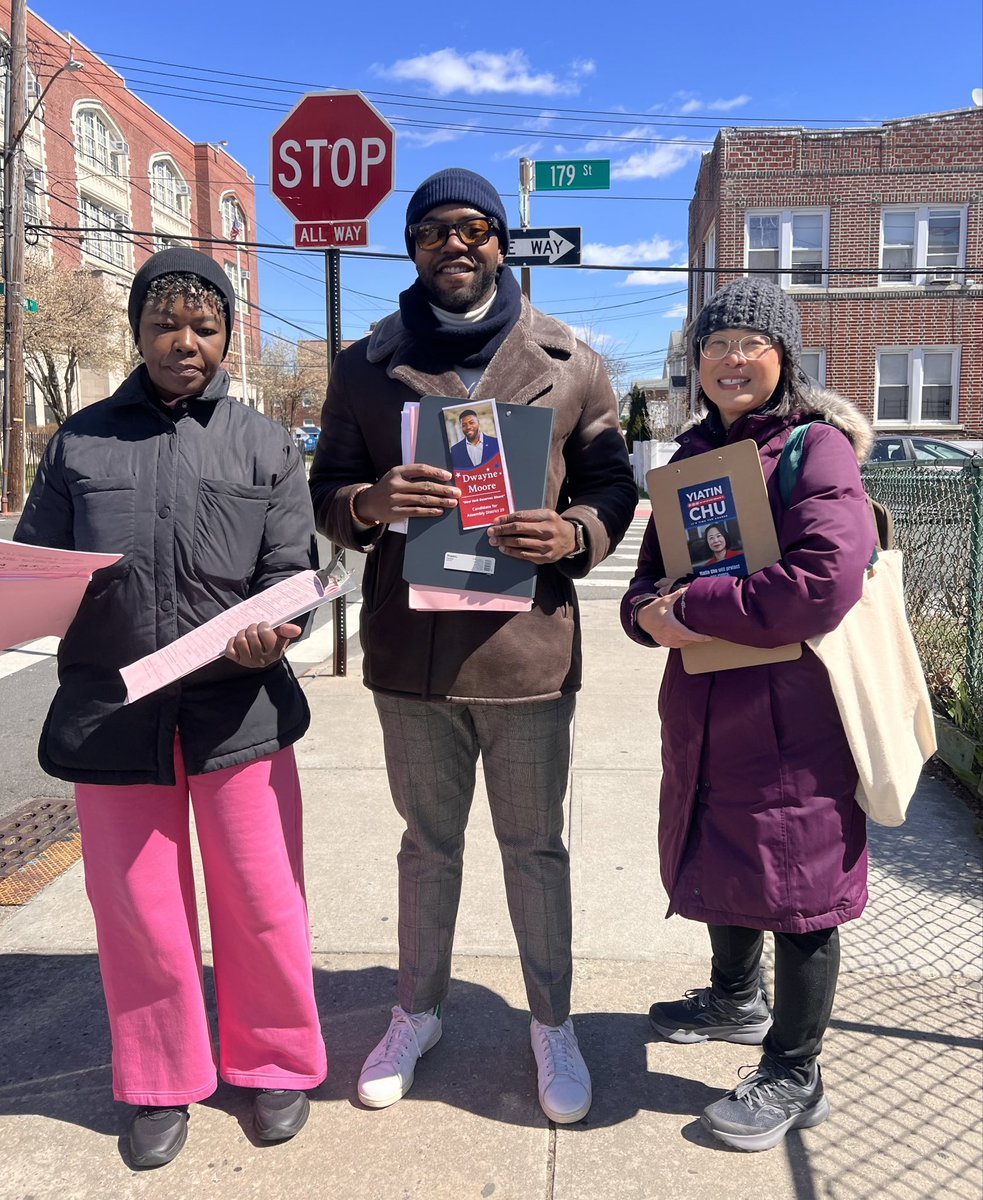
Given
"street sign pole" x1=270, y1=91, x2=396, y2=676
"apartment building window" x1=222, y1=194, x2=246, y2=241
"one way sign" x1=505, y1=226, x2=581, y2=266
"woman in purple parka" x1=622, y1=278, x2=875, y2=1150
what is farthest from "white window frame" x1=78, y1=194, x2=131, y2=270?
"woman in purple parka" x1=622, y1=278, x2=875, y2=1150

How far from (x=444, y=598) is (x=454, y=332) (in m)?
0.63

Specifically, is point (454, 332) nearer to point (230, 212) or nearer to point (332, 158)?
point (332, 158)

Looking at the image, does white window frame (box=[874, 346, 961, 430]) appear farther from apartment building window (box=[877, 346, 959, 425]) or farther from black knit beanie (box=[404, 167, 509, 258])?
black knit beanie (box=[404, 167, 509, 258])

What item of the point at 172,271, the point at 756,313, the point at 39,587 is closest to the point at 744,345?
the point at 756,313

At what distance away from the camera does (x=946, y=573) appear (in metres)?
5.21

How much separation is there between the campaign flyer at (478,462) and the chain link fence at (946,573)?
3210mm

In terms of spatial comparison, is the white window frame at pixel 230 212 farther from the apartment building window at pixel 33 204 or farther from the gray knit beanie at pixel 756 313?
the gray knit beanie at pixel 756 313

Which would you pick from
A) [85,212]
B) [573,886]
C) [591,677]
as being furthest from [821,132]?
[85,212]

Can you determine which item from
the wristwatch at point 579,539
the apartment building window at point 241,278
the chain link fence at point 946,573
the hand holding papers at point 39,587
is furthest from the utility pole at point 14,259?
the apartment building window at point 241,278

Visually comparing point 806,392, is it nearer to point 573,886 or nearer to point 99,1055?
point 573,886

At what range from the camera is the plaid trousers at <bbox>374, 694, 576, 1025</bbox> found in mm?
2332

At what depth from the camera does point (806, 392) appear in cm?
214

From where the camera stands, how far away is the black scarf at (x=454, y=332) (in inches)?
87.8

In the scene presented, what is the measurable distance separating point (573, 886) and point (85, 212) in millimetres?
44465
